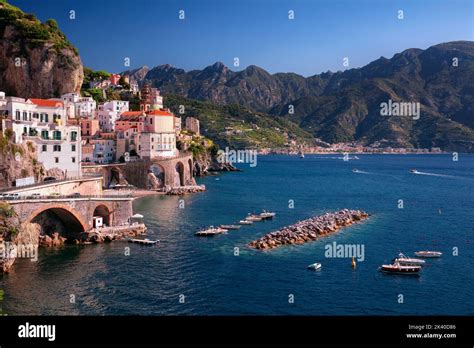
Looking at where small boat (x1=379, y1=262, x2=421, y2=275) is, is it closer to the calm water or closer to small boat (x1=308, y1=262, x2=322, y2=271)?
the calm water

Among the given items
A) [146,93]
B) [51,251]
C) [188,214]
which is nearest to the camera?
[51,251]

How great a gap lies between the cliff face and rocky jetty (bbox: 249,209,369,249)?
210ft

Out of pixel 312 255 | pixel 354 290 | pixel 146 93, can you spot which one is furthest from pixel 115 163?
pixel 354 290

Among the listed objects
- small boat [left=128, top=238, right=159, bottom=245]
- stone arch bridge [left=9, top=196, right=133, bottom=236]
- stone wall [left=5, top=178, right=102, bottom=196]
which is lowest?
small boat [left=128, top=238, right=159, bottom=245]

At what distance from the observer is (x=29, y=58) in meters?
95.3

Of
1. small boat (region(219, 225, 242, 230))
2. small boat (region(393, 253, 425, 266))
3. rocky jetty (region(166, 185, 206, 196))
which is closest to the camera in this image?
small boat (region(393, 253, 425, 266))

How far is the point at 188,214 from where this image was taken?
2682 inches

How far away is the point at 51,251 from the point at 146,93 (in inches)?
3740

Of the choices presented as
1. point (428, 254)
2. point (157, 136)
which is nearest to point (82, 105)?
point (157, 136)

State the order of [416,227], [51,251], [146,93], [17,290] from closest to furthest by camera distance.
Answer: [17,290], [51,251], [416,227], [146,93]

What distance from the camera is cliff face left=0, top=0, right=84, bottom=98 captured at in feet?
309

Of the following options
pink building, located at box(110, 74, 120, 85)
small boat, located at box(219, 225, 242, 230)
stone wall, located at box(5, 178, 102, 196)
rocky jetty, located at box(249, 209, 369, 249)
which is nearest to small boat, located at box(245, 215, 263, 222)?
small boat, located at box(219, 225, 242, 230)

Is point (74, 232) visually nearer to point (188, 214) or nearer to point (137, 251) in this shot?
point (137, 251)

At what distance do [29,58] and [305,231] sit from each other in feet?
227
